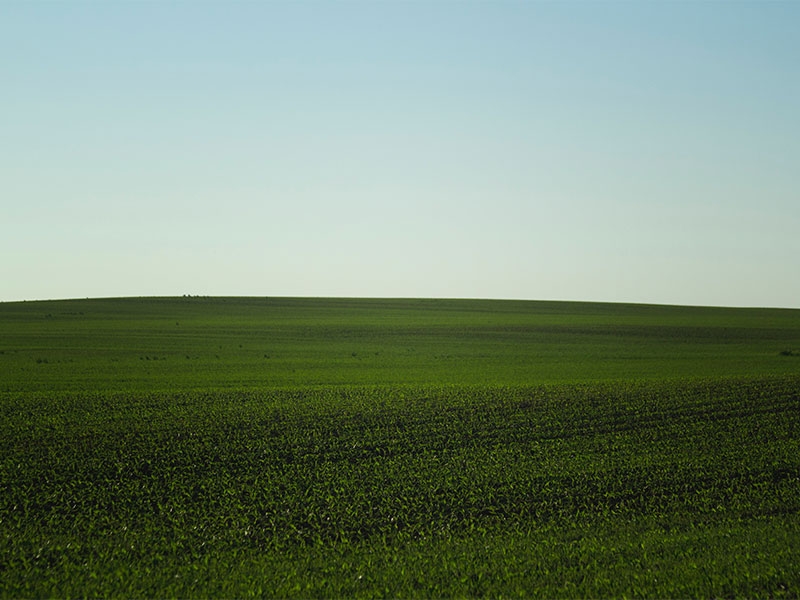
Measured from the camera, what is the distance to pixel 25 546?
45.1 feet

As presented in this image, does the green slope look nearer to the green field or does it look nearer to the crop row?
the green field

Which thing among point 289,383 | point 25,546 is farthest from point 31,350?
point 25,546

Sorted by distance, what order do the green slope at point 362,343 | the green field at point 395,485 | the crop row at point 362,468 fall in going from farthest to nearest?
the green slope at point 362,343
the crop row at point 362,468
the green field at point 395,485

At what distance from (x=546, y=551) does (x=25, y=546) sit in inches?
332

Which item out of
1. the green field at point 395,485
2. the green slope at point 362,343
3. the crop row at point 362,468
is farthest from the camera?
the green slope at point 362,343

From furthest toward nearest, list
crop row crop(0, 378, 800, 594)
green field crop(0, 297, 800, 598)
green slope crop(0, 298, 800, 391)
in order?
1. green slope crop(0, 298, 800, 391)
2. crop row crop(0, 378, 800, 594)
3. green field crop(0, 297, 800, 598)

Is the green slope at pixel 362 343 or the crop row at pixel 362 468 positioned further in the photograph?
the green slope at pixel 362 343

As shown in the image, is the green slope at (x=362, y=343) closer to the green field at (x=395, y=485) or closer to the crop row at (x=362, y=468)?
the green field at (x=395, y=485)

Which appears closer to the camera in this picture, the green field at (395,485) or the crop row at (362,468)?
the green field at (395,485)

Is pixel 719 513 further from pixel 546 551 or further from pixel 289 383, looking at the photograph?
pixel 289 383

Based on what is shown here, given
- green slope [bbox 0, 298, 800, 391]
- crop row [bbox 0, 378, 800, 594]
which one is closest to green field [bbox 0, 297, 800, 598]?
crop row [bbox 0, 378, 800, 594]

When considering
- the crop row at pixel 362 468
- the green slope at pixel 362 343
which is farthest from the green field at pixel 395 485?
the green slope at pixel 362 343

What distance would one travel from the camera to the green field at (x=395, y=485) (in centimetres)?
1258

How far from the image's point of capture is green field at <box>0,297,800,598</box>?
41.3 ft
